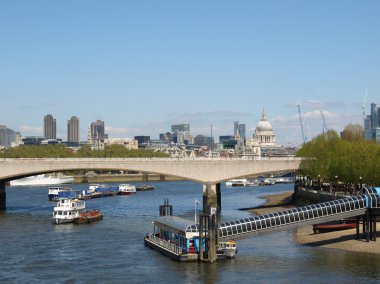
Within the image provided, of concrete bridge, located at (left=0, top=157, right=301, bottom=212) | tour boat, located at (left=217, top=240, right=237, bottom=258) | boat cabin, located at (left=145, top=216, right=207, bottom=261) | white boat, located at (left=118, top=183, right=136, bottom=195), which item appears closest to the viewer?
boat cabin, located at (left=145, top=216, right=207, bottom=261)

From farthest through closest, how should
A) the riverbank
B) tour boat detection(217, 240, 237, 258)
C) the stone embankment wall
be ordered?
the stone embankment wall
the riverbank
tour boat detection(217, 240, 237, 258)

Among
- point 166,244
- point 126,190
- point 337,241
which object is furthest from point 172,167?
point 166,244

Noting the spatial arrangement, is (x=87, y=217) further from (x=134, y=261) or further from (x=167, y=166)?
(x=134, y=261)

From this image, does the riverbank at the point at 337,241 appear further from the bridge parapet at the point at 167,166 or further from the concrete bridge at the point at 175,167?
the bridge parapet at the point at 167,166

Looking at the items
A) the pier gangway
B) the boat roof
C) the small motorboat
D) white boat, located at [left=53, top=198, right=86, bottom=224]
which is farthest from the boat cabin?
white boat, located at [left=53, top=198, right=86, bottom=224]

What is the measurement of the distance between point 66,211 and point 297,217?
3181 cm

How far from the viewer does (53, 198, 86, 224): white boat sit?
82.8 m

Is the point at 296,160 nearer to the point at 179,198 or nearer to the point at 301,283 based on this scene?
the point at 179,198

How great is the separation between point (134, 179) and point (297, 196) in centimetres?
9371

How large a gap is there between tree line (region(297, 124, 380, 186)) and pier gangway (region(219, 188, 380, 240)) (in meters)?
22.6

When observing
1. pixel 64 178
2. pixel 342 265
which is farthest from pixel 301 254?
pixel 64 178

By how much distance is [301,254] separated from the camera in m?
58.0

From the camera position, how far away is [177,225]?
58594mm

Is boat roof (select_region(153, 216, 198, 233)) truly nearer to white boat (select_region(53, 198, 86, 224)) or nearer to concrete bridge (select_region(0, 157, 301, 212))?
white boat (select_region(53, 198, 86, 224))
